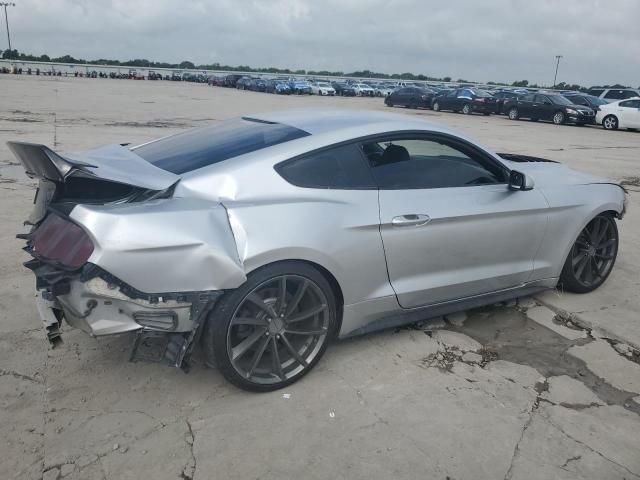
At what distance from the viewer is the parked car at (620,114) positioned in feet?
72.4

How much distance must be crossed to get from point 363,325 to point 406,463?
3.14 feet

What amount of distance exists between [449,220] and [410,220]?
314 millimetres

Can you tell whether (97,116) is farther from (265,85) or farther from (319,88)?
(265,85)

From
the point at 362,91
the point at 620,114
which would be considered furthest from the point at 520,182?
the point at 362,91

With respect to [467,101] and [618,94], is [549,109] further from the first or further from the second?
[467,101]

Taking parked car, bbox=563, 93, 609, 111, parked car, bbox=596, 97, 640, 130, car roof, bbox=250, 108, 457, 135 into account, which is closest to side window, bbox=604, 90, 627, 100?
parked car, bbox=563, 93, 609, 111

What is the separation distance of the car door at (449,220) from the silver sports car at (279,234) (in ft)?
0.03

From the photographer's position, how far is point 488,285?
12.4 feet

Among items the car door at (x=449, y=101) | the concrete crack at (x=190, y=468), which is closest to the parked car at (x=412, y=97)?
the car door at (x=449, y=101)

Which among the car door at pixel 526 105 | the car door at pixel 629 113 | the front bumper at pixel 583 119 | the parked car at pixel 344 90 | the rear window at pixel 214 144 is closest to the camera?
the rear window at pixel 214 144

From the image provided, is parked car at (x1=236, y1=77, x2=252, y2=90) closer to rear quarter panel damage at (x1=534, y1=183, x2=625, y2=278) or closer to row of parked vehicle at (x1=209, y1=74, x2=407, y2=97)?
row of parked vehicle at (x1=209, y1=74, x2=407, y2=97)

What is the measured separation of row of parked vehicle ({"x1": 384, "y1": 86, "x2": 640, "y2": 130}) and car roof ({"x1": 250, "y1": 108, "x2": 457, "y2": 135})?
886 inches

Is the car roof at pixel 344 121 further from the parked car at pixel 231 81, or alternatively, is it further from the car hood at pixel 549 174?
the parked car at pixel 231 81

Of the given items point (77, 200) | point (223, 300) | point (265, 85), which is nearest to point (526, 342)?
point (223, 300)
